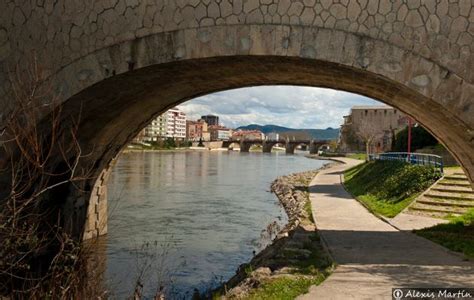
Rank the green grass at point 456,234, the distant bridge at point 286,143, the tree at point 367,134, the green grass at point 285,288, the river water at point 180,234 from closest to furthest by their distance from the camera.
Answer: the green grass at point 285,288 → the green grass at point 456,234 → the river water at point 180,234 → the tree at point 367,134 → the distant bridge at point 286,143

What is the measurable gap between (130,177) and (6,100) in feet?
82.2

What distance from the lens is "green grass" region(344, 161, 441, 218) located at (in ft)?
55.4

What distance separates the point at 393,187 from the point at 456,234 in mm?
8475

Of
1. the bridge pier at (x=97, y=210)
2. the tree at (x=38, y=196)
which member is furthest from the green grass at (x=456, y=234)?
the bridge pier at (x=97, y=210)

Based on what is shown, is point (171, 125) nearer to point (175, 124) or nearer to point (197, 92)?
point (175, 124)

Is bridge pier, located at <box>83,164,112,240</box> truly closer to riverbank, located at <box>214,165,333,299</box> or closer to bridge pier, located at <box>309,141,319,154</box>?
riverbank, located at <box>214,165,333,299</box>

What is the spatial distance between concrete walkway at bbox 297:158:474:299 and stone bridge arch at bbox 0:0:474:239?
199cm

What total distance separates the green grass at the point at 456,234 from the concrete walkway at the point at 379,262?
0.85ft

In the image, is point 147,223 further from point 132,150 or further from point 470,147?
point 132,150

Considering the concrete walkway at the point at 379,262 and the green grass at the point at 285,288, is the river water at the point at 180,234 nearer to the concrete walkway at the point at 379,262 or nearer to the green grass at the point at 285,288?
the green grass at the point at 285,288

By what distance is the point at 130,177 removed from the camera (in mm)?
33812

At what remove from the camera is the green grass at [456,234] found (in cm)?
973

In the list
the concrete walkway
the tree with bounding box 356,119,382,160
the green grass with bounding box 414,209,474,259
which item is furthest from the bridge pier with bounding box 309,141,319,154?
the green grass with bounding box 414,209,474,259

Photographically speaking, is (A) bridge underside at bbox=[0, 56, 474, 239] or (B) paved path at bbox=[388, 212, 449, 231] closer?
(A) bridge underside at bbox=[0, 56, 474, 239]
